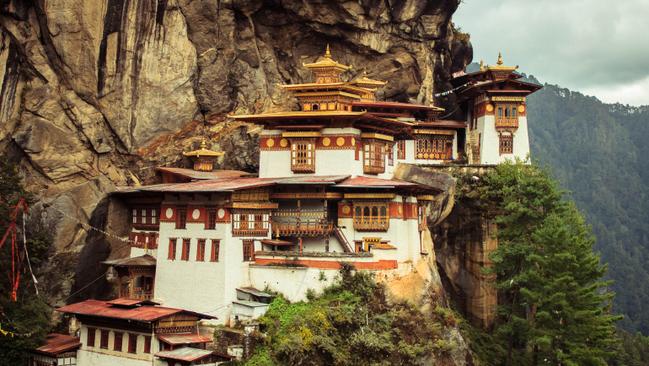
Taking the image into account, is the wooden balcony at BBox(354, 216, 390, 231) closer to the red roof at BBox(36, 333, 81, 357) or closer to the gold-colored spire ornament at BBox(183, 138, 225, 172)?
the gold-colored spire ornament at BBox(183, 138, 225, 172)

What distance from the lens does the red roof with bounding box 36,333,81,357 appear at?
36.9 meters

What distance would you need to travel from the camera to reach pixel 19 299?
37250 millimetres

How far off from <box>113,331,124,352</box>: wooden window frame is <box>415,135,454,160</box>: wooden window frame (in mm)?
27115

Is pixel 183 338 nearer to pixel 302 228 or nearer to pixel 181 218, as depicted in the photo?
pixel 181 218

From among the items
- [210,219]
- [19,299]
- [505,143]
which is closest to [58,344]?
[19,299]

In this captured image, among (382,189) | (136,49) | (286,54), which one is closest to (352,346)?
(382,189)

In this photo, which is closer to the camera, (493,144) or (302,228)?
(302,228)

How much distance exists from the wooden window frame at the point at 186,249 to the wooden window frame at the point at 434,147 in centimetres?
2117

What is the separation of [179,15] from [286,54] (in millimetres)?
9032

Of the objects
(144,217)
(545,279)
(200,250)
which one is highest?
(144,217)

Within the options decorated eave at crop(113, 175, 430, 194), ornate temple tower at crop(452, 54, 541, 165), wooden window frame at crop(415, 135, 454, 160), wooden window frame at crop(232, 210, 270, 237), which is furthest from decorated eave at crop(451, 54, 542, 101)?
wooden window frame at crop(232, 210, 270, 237)

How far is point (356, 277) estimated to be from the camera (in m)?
38.4

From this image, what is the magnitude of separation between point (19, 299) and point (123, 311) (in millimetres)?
5114

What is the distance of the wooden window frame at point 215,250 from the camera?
4000cm
